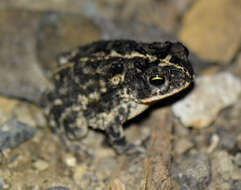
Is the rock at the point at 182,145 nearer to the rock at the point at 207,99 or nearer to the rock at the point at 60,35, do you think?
the rock at the point at 207,99

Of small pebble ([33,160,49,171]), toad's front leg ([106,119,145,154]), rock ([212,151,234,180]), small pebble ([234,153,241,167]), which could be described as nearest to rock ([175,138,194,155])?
rock ([212,151,234,180])

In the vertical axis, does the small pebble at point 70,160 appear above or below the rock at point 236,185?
above

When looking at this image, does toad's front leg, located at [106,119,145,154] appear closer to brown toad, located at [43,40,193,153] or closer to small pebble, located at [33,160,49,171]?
brown toad, located at [43,40,193,153]

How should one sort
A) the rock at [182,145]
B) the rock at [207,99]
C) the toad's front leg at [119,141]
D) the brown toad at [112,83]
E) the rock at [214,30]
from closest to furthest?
the brown toad at [112,83] < the toad's front leg at [119,141] < the rock at [182,145] < the rock at [207,99] < the rock at [214,30]

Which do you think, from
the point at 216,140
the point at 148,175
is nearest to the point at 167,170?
the point at 148,175

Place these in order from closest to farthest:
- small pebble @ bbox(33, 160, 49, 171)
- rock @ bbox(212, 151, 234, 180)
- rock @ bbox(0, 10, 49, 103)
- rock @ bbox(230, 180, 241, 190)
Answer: rock @ bbox(230, 180, 241, 190)
rock @ bbox(212, 151, 234, 180)
small pebble @ bbox(33, 160, 49, 171)
rock @ bbox(0, 10, 49, 103)

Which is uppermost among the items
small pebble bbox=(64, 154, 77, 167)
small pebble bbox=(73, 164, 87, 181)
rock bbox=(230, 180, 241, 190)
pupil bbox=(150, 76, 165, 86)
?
pupil bbox=(150, 76, 165, 86)

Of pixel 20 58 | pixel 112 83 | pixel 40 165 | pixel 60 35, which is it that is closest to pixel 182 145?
pixel 112 83

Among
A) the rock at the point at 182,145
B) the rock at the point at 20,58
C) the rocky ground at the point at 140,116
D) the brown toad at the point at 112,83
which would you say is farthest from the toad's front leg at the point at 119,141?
the rock at the point at 20,58
